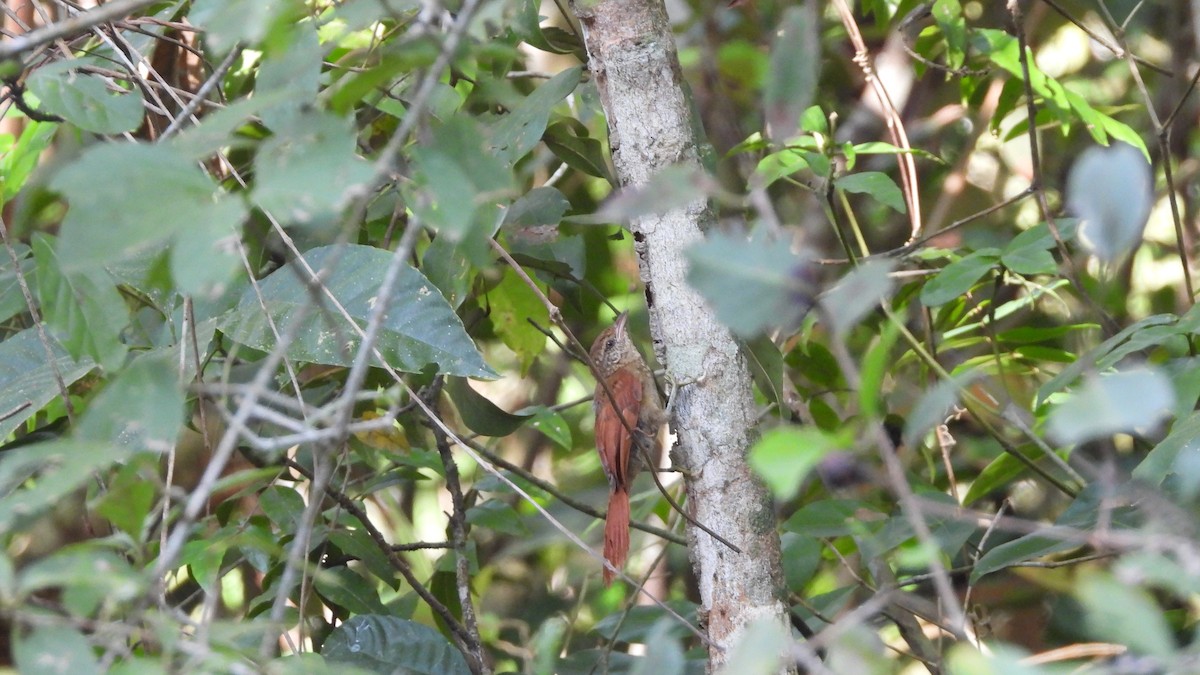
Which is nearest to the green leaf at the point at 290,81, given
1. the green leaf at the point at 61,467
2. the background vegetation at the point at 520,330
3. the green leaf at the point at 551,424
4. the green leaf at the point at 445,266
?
the background vegetation at the point at 520,330

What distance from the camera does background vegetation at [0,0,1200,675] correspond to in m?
0.76

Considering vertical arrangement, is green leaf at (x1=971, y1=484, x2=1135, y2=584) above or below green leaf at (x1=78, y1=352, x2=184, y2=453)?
below

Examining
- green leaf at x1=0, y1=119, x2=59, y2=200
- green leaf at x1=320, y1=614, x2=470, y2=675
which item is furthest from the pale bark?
green leaf at x1=0, y1=119, x2=59, y2=200

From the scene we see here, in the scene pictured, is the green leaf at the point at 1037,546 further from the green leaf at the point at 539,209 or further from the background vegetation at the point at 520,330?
the green leaf at the point at 539,209

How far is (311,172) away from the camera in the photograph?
742 millimetres

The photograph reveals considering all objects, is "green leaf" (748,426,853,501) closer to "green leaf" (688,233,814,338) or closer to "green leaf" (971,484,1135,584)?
"green leaf" (688,233,814,338)

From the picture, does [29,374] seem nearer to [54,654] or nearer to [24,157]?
[24,157]

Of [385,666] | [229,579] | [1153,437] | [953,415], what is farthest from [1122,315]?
[229,579]

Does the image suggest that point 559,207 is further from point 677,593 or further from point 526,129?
point 677,593

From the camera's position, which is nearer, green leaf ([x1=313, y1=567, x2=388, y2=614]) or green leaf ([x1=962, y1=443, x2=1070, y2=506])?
green leaf ([x1=313, y1=567, x2=388, y2=614])

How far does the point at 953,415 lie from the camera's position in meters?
2.33

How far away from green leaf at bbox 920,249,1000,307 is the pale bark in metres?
0.53

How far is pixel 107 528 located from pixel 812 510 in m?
1.80

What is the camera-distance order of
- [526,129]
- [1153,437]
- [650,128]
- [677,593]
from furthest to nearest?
[677,593] → [1153,437] → [526,129] → [650,128]
